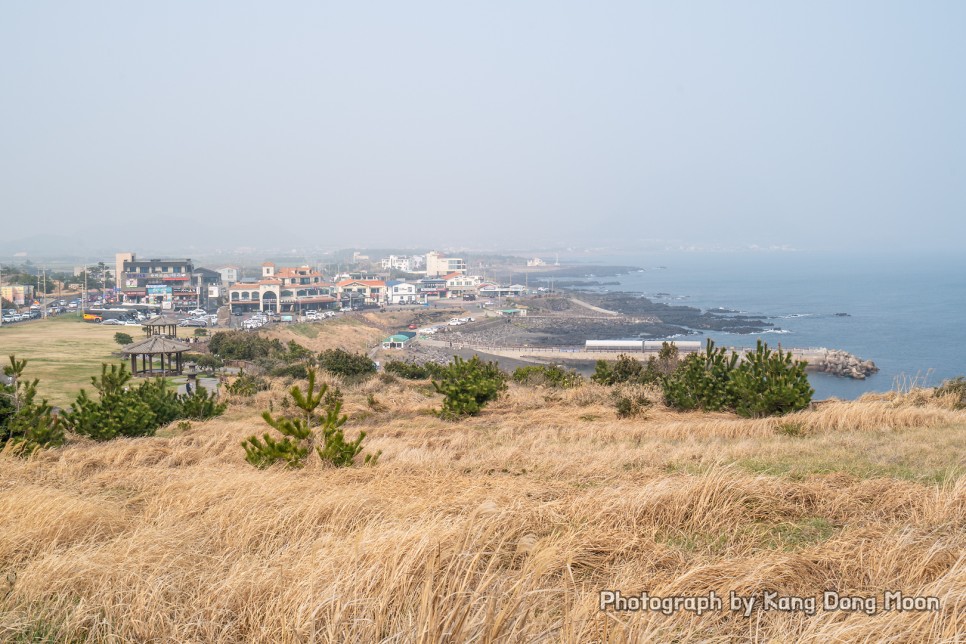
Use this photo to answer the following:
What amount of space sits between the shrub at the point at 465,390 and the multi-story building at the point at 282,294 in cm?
7473

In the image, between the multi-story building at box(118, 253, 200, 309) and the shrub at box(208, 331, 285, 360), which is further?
the multi-story building at box(118, 253, 200, 309)

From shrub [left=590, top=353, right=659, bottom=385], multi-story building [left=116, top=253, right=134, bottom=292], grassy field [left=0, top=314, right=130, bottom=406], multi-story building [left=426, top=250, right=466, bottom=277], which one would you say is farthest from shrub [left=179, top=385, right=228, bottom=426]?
multi-story building [left=426, top=250, right=466, bottom=277]

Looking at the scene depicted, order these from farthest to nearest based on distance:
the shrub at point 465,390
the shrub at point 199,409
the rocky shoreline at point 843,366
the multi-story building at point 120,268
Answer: the multi-story building at point 120,268
the rocky shoreline at point 843,366
the shrub at point 199,409
the shrub at point 465,390

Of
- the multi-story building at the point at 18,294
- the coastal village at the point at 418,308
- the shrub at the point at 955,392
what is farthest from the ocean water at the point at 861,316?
the multi-story building at the point at 18,294

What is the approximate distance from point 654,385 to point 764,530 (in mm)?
14143

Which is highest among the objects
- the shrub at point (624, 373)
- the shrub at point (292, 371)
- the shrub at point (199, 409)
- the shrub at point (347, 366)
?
the shrub at point (624, 373)

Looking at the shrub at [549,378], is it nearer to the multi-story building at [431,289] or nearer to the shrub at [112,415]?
the shrub at [112,415]

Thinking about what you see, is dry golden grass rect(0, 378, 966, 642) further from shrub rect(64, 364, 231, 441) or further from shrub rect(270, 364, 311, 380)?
shrub rect(270, 364, 311, 380)

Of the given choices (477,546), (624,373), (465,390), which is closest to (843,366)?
Answer: (624,373)

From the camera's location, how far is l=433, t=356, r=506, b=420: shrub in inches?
559

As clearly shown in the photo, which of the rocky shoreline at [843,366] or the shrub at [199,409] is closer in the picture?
the shrub at [199,409]

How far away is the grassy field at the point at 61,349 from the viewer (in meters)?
26.9

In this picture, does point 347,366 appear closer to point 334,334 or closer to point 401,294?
point 334,334

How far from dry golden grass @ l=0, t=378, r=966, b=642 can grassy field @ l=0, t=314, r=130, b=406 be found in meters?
20.1
